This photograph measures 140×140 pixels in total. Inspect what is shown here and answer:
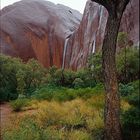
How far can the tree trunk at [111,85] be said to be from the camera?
8.55 meters

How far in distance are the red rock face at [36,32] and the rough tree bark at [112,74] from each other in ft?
109

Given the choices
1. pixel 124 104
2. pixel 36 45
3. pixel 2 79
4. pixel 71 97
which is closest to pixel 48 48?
pixel 36 45

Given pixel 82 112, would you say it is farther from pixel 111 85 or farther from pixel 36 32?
pixel 36 32

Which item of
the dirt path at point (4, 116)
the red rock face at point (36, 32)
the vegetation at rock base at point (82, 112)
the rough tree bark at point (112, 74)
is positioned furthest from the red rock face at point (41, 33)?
the rough tree bark at point (112, 74)

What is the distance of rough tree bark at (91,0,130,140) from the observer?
28.0 feet

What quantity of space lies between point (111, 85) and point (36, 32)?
35879 millimetres

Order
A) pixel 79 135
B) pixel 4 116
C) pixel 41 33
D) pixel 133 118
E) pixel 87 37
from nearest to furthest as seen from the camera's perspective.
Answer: pixel 133 118 < pixel 79 135 < pixel 4 116 < pixel 87 37 < pixel 41 33

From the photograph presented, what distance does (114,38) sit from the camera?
8633 mm

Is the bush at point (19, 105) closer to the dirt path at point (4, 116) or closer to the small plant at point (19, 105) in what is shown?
the small plant at point (19, 105)

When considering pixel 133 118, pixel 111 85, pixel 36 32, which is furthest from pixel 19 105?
pixel 36 32

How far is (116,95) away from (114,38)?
1.20m

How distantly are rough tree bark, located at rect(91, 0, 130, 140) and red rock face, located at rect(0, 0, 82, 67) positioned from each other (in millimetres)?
A: 33105

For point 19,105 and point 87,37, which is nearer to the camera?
point 19,105

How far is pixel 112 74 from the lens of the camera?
855cm
